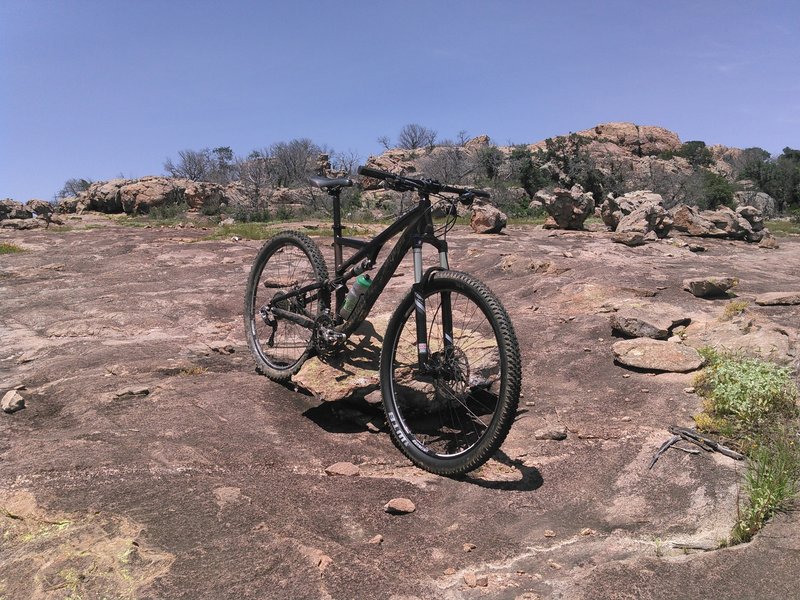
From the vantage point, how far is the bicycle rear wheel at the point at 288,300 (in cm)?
407

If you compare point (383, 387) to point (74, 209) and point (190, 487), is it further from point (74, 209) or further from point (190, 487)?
point (74, 209)

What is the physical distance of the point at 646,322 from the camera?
4859mm

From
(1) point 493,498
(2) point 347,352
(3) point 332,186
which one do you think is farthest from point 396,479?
(3) point 332,186

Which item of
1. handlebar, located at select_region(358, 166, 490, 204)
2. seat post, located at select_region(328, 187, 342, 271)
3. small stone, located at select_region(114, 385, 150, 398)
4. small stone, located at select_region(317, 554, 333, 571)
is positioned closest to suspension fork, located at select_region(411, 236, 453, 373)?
handlebar, located at select_region(358, 166, 490, 204)

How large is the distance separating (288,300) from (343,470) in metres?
1.68

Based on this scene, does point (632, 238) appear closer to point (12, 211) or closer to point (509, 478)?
point (509, 478)

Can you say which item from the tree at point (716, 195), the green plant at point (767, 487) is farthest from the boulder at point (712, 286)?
the tree at point (716, 195)

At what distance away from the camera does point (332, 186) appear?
4.03 metres

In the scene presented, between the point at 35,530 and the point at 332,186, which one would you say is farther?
the point at 332,186

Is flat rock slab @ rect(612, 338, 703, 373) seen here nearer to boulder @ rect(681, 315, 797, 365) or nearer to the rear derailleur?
boulder @ rect(681, 315, 797, 365)

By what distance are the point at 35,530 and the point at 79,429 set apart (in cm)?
108

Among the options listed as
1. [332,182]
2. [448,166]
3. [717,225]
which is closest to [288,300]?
[332,182]

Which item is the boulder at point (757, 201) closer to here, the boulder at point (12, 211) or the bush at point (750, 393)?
the bush at point (750, 393)

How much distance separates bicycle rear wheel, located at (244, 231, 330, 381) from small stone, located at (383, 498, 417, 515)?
154 cm
